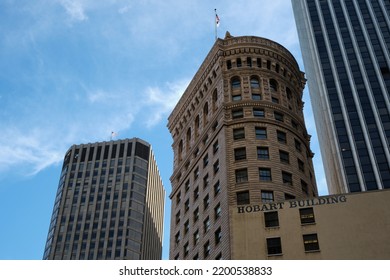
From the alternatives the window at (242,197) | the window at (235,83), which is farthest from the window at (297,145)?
the window at (242,197)

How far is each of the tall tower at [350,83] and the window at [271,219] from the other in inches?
2851

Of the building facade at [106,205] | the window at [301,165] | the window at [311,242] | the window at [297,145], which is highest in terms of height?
the building facade at [106,205]

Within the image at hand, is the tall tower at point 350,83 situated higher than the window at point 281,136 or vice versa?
the tall tower at point 350,83

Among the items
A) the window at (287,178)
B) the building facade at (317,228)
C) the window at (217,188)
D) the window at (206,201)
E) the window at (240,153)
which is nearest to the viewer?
the building facade at (317,228)

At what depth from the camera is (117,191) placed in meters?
171

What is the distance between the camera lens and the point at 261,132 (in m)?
77.9

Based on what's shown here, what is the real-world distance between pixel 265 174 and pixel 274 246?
14.3 meters

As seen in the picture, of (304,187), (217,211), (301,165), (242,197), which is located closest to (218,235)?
(217,211)

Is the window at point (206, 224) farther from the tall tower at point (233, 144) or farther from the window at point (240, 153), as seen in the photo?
the window at point (240, 153)

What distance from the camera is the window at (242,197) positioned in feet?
224

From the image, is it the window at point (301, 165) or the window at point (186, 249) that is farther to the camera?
the window at point (301, 165)
